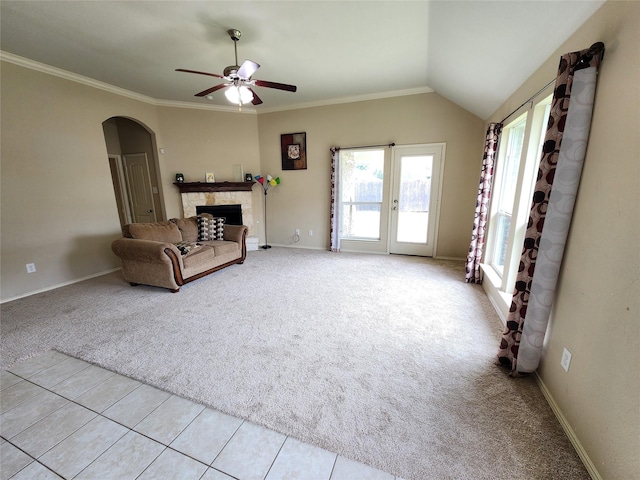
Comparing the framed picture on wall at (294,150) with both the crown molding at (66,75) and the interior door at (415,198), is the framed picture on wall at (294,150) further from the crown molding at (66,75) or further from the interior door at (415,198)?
the crown molding at (66,75)

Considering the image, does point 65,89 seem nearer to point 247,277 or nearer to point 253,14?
point 253,14

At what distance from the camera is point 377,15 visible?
228cm

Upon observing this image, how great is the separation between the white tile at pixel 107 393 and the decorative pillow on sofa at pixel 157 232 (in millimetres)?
2130

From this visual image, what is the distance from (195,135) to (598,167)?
5567mm

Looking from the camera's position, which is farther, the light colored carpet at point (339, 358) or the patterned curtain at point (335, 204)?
the patterned curtain at point (335, 204)

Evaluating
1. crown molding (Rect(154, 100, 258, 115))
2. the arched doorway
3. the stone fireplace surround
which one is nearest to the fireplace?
the stone fireplace surround

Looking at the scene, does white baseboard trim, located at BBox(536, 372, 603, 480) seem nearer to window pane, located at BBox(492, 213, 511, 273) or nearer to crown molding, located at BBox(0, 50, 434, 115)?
window pane, located at BBox(492, 213, 511, 273)

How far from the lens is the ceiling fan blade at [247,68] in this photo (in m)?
2.25

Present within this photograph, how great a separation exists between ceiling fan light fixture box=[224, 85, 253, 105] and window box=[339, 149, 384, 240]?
8.06 feet

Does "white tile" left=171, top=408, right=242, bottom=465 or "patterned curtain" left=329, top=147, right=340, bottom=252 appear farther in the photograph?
"patterned curtain" left=329, top=147, right=340, bottom=252

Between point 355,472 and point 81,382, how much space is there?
1979mm

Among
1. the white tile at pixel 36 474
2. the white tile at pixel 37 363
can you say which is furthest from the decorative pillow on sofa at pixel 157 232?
the white tile at pixel 36 474

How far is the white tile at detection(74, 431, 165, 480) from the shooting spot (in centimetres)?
123

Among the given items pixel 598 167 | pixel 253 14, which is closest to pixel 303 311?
pixel 598 167
